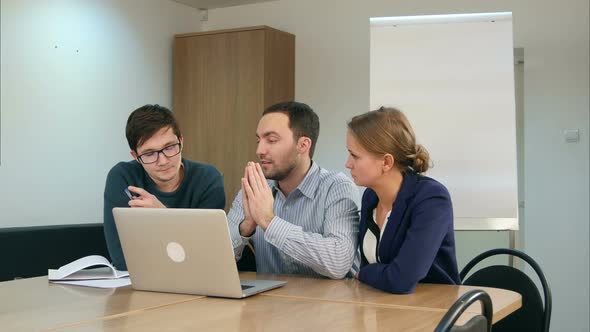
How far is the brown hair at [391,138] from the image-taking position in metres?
2.41

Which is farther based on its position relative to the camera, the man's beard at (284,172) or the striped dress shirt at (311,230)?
the man's beard at (284,172)

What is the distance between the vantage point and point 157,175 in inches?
115

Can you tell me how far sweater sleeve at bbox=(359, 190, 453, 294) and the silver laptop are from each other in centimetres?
31

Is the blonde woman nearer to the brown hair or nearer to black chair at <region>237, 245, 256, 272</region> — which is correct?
the brown hair

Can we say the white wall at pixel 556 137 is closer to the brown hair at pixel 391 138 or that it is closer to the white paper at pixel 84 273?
the brown hair at pixel 391 138

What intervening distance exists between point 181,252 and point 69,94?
10.8 ft

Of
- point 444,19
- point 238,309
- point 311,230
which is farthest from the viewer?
point 444,19

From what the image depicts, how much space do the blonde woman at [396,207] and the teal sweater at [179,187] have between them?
2.52ft

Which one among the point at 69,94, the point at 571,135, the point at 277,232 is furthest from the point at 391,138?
the point at 69,94

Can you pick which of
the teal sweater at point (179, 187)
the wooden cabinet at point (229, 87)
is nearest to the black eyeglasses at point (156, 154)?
the teal sweater at point (179, 187)

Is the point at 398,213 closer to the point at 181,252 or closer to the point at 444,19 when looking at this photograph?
the point at 181,252

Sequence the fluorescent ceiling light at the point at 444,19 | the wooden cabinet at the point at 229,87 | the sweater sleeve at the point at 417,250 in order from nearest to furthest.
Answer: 1. the sweater sleeve at the point at 417,250
2. the fluorescent ceiling light at the point at 444,19
3. the wooden cabinet at the point at 229,87

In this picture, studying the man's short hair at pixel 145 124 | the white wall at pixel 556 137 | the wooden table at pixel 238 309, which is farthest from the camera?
the white wall at pixel 556 137

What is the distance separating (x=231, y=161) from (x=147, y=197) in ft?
10.1
